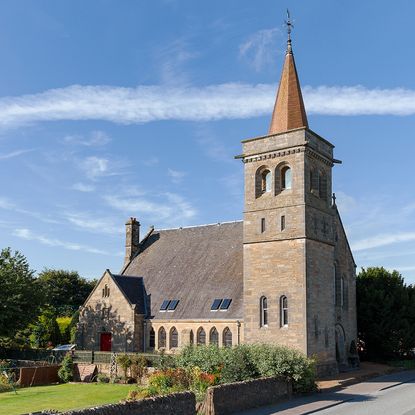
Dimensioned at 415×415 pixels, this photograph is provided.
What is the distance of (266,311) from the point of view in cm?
3550

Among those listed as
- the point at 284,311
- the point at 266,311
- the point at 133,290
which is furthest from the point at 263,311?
the point at 133,290

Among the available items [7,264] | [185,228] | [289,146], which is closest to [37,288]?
[7,264]

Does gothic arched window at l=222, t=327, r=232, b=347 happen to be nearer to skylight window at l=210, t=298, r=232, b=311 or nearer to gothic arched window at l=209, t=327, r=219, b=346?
gothic arched window at l=209, t=327, r=219, b=346

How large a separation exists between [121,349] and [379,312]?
20.6 m

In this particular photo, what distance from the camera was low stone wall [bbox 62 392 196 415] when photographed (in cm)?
1747

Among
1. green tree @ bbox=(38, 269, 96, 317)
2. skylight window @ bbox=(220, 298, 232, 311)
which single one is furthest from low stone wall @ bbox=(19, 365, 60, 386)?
green tree @ bbox=(38, 269, 96, 317)

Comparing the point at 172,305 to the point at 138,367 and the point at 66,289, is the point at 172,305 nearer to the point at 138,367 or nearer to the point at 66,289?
the point at 138,367

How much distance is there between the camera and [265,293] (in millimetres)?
35562

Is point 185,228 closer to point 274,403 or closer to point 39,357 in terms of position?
point 39,357

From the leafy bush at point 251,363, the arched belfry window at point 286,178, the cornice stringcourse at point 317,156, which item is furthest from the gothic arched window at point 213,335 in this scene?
the cornice stringcourse at point 317,156

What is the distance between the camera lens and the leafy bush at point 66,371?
36562mm

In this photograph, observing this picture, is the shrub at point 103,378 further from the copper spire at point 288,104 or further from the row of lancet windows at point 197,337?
the copper spire at point 288,104

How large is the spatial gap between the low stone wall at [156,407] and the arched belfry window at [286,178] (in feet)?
61.0

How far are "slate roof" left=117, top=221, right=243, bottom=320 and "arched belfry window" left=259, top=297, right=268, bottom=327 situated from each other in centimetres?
202
